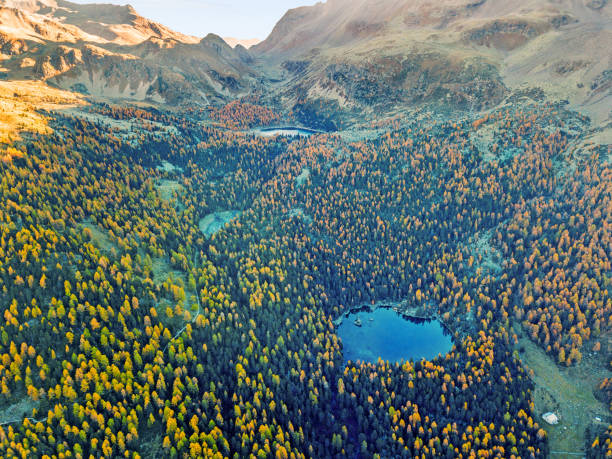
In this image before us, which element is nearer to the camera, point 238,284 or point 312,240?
point 238,284

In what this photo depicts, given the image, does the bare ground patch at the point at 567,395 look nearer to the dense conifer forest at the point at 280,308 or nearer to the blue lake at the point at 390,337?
the dense conifer forest at the point at 280,308

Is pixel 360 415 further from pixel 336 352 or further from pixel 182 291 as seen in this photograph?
pixel 182 291

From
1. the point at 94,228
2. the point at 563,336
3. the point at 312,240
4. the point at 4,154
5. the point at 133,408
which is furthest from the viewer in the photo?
the point at 312,240

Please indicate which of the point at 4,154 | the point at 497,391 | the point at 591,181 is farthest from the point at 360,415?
the point at 4,154

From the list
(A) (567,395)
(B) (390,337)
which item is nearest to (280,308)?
(B) (390,337)

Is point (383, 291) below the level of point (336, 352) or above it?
above

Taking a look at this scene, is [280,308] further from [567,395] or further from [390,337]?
[567,395]

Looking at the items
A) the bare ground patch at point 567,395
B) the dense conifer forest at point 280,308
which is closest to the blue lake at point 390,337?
the dense conifer forest at point 280,308

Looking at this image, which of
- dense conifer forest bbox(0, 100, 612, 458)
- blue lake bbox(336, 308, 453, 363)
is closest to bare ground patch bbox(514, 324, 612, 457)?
dense conifer forest bbox(0, 100, 612, 458)

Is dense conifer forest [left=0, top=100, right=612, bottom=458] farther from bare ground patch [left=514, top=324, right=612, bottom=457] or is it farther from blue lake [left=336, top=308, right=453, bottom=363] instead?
blue lake [left=336, top=308, right=453, bottom=363]
